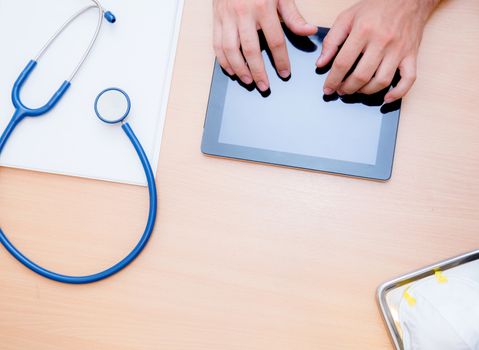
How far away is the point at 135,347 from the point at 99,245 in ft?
0.54

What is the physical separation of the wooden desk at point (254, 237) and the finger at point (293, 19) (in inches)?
2.8

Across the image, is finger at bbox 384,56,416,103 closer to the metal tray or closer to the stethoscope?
the metal tray

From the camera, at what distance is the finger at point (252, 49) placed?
615mm

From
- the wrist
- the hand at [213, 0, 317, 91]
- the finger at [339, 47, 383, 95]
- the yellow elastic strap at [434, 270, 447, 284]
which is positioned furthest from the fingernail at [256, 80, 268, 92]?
the yellow elastic strap at [434, 270, 447, 284]

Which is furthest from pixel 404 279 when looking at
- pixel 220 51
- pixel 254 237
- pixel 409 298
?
pixel 220 51

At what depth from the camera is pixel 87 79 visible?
0.69 m

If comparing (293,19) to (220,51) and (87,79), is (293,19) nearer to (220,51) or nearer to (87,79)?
(220,51)

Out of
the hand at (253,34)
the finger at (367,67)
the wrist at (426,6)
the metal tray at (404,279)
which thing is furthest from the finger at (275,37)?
the metal tray at (404,279)

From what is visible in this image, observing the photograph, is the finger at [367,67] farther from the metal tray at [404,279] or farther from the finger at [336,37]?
the metal tray at [404,279]

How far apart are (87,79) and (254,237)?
0.38m

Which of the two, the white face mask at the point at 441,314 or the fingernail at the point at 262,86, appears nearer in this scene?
the white face mask at the point at 441,314

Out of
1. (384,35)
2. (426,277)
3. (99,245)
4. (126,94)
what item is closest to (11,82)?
(126,94)

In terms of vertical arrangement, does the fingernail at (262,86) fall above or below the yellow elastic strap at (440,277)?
above

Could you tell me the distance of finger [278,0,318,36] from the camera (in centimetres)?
61
